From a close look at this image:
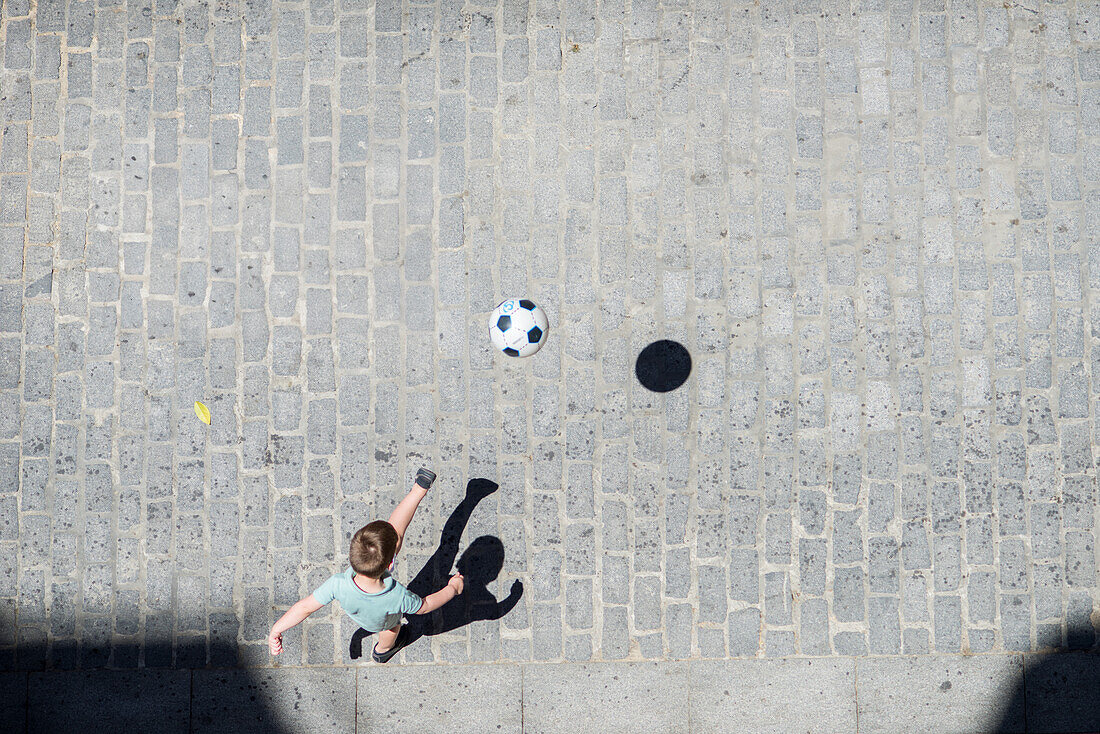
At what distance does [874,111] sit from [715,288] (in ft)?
6.76

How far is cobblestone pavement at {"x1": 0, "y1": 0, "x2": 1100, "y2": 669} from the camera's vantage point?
22.1ft

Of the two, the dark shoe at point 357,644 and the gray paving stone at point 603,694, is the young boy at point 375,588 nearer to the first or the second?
the dark shoe at point 357,644

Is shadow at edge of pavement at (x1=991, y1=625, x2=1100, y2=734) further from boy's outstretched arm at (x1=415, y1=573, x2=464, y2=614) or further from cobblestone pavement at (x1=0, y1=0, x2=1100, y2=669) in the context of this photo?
boy's outstretched arm at (x1=415, y1=573, x2=464, y2=614)

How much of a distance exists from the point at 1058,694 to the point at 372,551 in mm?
5662

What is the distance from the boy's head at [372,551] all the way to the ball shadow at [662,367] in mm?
2529

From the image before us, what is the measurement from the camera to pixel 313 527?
22.2 ft

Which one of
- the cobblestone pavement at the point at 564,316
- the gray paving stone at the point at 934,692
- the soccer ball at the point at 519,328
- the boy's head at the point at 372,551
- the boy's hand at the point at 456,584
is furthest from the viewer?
the cobblestone pavement at the point at 564,316

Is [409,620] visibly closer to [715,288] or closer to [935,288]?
[715,288]

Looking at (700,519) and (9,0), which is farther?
(9,0)

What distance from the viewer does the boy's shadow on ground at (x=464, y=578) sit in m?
6.70

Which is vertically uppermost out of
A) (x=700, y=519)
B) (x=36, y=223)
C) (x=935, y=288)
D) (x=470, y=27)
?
(x=470, y=27)

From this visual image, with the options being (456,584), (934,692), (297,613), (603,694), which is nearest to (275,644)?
(297,613)

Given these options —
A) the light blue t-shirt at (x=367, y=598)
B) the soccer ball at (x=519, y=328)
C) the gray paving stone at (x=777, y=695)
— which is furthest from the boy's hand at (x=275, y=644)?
the gray paving stone at (x=777, y=695)

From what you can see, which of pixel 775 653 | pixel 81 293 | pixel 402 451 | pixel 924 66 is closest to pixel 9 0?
pixel 81 293
